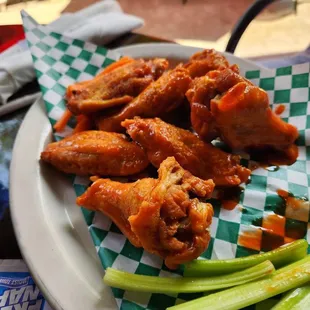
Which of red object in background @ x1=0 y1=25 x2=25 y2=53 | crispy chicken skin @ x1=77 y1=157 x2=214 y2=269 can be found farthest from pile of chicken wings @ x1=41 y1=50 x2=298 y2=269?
red object in background @ x1=0 y1=25 x2=25 y2=53

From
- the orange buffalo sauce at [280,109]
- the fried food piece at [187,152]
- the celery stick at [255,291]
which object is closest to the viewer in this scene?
the celery stick at [255,291]

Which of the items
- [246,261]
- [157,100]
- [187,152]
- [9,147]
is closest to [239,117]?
[187,152]

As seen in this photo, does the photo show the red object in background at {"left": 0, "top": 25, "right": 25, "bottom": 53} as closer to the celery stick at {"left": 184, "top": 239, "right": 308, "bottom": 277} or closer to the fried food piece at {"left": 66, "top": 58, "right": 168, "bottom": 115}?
the fried food piece at {"left": 66, "top": 58, "right": 168, "bottom": 115}

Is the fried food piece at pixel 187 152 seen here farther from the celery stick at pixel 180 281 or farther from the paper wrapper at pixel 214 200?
the celery stick at pixel 180 281

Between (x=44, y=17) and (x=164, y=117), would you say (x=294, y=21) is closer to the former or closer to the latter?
(x=44, y=17)

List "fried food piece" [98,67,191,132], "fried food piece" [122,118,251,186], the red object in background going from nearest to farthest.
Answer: "fried food piece" [122,118,251,186], "fried food piece" [98,67,191,132], the red object in background

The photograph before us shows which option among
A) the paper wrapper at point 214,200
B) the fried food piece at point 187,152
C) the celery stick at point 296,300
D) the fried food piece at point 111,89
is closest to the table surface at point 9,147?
the paper wrapper at point 214,200
